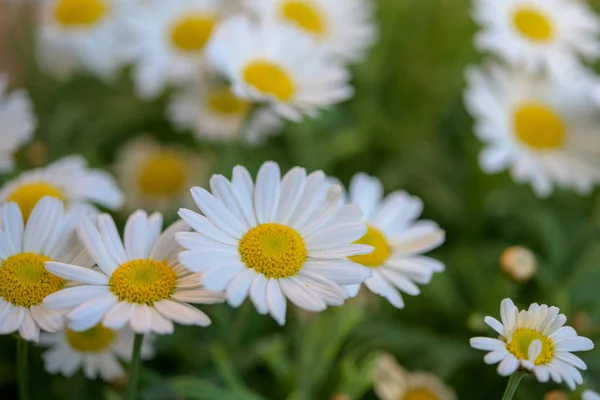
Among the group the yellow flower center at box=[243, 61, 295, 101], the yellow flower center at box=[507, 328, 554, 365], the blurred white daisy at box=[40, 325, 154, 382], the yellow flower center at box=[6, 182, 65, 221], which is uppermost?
the yellow flower center at box=[243, 61, 295, 101]

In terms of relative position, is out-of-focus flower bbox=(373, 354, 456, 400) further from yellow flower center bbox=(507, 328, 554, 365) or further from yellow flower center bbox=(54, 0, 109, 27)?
yellow flower center bbox=(54, 0, 109, 27)

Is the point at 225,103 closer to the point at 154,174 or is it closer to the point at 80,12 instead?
the point at 154,174

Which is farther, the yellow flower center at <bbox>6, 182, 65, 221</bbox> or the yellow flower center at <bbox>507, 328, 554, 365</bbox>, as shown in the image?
the yellow flower center at <bbox>6, 182, 65, 221</bbox>

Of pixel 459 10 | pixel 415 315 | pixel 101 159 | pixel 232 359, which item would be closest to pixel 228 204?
pixel 232 359

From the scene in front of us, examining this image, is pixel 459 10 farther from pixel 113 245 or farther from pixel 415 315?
pixel 113 245

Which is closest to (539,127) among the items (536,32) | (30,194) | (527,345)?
(536,32)

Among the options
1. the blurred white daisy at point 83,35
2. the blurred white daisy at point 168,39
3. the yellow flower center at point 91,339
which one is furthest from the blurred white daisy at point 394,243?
the blurred white daisy at point 83,35

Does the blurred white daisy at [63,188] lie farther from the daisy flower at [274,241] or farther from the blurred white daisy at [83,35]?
the blurred white daisy at [83,35]

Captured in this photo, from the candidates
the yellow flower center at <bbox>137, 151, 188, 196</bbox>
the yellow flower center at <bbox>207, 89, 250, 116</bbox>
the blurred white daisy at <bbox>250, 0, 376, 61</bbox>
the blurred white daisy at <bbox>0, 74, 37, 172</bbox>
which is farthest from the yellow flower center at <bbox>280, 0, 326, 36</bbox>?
the blurred white daisy at <bbox>0, 74, 37, 172</bbox>
